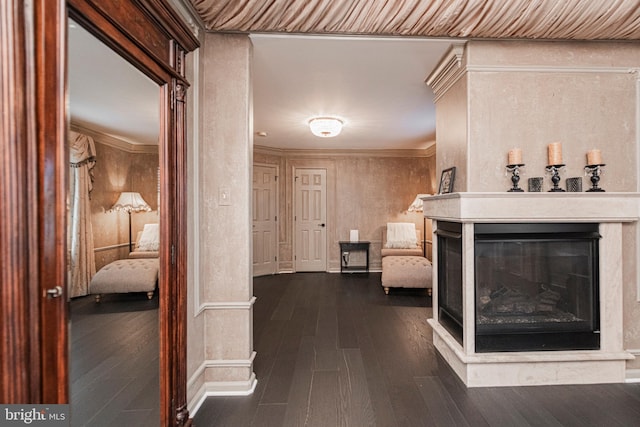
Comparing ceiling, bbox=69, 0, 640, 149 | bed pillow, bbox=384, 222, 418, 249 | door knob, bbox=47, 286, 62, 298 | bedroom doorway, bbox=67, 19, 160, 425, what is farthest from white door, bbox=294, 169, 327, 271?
door knob, bbox=47, 286, 62, 298

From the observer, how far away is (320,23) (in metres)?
2.09

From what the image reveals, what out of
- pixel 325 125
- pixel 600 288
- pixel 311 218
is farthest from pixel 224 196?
pixel 311 218

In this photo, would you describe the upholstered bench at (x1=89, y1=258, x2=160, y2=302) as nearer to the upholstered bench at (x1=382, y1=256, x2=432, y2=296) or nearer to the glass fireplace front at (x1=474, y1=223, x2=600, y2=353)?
the glass fireplace front at (x1=474, y1=223, x2=600, y2=353)

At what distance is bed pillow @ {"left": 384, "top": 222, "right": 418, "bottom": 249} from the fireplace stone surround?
12.4ft

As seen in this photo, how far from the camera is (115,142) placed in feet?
4.30

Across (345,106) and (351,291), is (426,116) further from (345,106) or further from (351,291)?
(351,291)

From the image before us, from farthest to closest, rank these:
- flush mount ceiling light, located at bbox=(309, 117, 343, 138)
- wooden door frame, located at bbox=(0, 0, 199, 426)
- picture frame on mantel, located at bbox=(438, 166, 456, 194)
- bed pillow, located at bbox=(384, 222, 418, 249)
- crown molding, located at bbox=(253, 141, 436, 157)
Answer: crown molding, located at bbox=(253, 141, 436, 157) < bed pillow, located at bbox=(384, 222, 418, 249) < flush mount ceiling light, located at bbox=(309, 117, 343, 138) < picture frame on mantel, located at bbox=(438, 166, 456, 194) < wooden door frame, located at bbox=(0, 0, 199, 426)

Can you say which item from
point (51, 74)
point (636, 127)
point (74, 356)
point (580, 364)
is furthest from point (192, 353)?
point (636, 127)

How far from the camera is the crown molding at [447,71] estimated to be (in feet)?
7.86

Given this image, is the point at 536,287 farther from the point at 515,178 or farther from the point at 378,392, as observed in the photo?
the point at 378,392

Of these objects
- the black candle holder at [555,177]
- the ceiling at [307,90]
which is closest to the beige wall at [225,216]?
A: the ceiling at [307,90]

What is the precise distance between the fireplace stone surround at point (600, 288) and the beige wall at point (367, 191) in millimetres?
4341

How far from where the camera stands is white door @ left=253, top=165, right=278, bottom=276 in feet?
20.2

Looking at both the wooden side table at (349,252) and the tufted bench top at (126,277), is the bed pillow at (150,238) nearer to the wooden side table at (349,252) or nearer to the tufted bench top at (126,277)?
the tufted bench top at (126,277)
